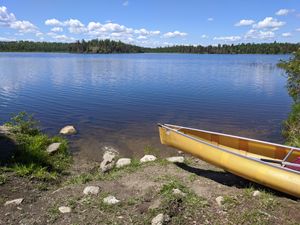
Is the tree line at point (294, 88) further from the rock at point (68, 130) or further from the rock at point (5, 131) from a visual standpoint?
the rock at point (5, 131)

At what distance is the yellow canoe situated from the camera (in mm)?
6324

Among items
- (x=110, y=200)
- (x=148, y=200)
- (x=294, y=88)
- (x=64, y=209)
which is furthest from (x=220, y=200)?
(x=294, y=88)

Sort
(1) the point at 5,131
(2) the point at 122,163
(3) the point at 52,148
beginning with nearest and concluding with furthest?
(2) the point at 122,163, (3) the point at 52,148, (1) the point at 5,131

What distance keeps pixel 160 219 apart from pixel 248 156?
3.20 m

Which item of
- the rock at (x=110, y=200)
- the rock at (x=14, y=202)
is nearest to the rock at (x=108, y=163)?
the rock at (x=110, y=200)

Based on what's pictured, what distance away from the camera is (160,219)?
547 centimetres

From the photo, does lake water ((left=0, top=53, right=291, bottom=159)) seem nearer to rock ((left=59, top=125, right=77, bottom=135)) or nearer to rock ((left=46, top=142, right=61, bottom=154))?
rock ((left=59, top=125, right=77, bottom=135))

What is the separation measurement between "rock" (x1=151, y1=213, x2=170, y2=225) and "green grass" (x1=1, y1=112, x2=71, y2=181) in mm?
3700

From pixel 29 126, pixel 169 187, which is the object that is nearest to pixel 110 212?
pixel 169 187

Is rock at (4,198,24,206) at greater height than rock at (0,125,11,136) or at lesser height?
lesser

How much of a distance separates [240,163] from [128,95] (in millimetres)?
18656

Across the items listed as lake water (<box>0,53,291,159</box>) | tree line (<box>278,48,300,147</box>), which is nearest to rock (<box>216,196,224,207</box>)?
lake water (<box>0,53,291,159</box>)

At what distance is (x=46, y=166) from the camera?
8.96m

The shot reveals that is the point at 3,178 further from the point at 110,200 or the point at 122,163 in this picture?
the point at 122,163
